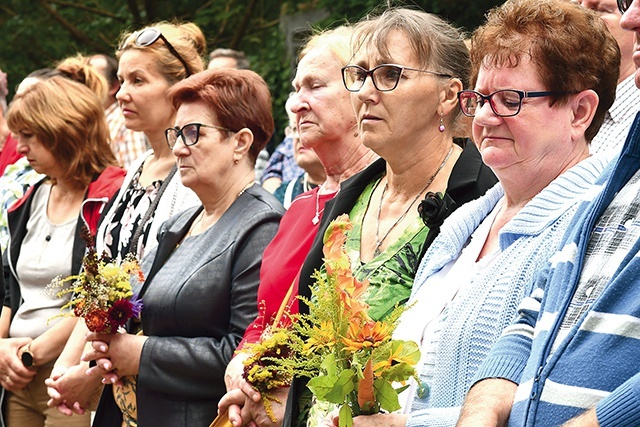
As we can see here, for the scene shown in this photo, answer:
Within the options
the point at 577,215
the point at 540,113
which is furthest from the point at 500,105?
the point at 577,215

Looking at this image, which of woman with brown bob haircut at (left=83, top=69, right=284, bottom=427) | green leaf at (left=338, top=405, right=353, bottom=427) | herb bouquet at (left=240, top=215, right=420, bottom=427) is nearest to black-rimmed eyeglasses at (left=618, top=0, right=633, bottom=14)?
herb bouquet at (left=240, top=215, right=420, bottom=427)

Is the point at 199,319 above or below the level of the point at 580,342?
below

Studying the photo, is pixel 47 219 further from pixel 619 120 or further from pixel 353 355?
pixel 353 355

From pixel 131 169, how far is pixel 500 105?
11.8 ft

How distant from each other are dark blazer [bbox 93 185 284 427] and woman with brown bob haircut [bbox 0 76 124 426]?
1.49 metres

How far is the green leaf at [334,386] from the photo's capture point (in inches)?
126

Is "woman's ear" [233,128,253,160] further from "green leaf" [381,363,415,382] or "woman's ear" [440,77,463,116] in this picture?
"green leaf" [381,363,415,382]

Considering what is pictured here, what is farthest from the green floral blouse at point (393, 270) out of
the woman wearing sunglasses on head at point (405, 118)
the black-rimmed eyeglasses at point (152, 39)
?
the black-rimmed eyeglasses at point (152, 39)

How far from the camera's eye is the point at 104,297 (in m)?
5.37

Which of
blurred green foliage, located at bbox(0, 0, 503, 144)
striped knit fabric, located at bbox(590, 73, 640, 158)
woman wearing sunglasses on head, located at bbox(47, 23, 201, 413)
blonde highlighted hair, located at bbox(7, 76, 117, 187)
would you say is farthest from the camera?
blurred green foliage, located at bbox(0, 0, 503, 144)

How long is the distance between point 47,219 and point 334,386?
4267 mm

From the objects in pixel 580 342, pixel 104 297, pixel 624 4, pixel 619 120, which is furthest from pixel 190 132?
pixel 580 342

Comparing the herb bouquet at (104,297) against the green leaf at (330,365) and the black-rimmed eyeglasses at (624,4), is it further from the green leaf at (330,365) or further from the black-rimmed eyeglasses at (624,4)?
the black-rimmed eyeglasses at (624,4)

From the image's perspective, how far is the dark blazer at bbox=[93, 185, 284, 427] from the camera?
514 centimetres
